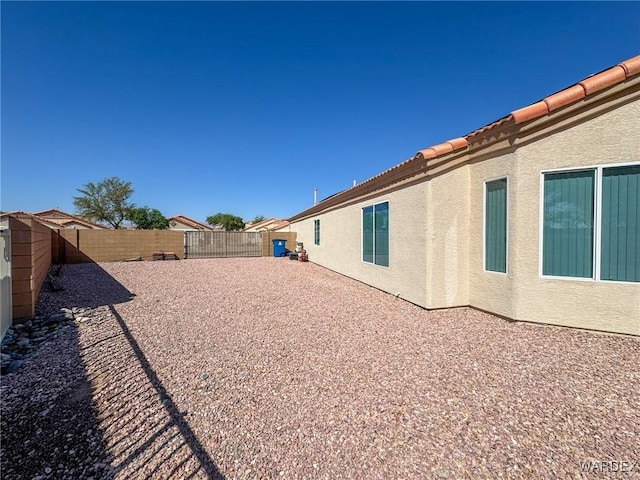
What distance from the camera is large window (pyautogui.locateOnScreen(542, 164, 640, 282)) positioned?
4285 millimetres

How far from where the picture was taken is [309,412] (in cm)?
270

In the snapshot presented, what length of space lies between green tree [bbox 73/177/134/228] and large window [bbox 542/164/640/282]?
45.0 m

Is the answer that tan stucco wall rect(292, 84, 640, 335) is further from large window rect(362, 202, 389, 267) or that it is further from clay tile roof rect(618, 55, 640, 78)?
large window rect(362, 202, 389, 267)

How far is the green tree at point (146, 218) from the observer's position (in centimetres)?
3847

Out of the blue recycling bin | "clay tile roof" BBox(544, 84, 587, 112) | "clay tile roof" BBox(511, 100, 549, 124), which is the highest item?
"clay tile roof" BBox(544, 84, 587, 112)

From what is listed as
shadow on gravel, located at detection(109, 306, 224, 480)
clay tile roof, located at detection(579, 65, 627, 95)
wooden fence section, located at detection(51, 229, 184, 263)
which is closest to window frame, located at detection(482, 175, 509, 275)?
clay tile roof, located at detection(579, 65, 627, 95)

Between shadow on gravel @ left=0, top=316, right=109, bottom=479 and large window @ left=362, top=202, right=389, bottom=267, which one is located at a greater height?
large window @ left=362, top=202, right=389, bottom=267

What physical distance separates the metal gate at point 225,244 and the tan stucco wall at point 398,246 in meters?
11.9

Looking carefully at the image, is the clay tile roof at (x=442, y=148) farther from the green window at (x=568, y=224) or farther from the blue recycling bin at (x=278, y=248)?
the blue recycling bin at (x=278, y=248)

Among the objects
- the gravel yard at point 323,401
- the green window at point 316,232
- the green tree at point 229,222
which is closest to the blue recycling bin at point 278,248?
the green window at point 316,232

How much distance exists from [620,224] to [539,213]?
3.26 feet

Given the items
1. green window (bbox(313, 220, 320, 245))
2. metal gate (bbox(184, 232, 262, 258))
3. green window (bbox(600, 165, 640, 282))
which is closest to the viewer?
green window (bbox(600, 165, 640, 282))

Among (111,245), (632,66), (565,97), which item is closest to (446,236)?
(565,97)

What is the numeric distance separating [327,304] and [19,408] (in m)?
5.11
